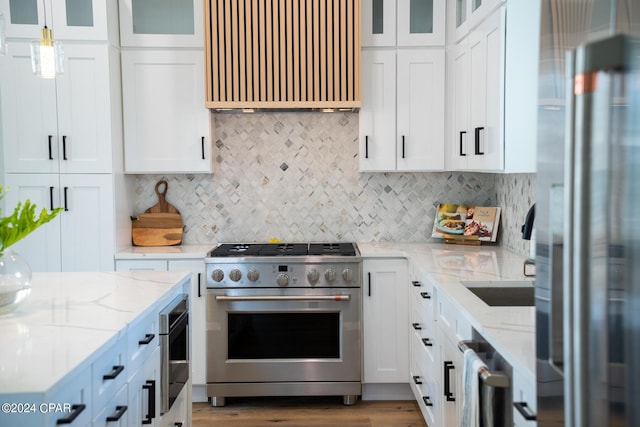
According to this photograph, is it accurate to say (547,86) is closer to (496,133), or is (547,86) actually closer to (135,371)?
(135,371)

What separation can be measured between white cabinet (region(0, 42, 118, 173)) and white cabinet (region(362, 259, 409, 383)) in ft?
5.97

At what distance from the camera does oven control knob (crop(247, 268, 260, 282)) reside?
400 cm

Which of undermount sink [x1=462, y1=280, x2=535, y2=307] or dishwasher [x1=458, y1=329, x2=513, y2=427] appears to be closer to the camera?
dishwasher [x1=458, y1=329, x2=513, y2=427]

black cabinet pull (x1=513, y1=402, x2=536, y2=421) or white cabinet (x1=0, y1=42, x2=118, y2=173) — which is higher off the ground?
white cabinet (x1=0, y1=42, x2=118, y2=173)

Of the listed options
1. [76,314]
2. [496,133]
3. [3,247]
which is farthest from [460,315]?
[3,247]

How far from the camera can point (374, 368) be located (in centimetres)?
415

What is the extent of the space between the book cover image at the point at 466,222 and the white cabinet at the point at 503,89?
668mm

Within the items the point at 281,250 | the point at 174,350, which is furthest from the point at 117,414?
the point at 281,250

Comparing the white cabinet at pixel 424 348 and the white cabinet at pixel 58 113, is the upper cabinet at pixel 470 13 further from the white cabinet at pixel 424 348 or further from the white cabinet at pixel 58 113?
the white cabinet at pixel 58 113

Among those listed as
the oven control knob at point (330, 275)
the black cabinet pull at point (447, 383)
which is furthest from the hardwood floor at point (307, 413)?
the black cabinet pull at point (447, 383)

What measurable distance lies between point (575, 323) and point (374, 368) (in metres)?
3.23

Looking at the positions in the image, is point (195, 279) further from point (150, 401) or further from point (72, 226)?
point (150, 401)

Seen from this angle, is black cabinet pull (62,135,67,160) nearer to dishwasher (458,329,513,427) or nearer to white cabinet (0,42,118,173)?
white cabinet (0,42,118,173)

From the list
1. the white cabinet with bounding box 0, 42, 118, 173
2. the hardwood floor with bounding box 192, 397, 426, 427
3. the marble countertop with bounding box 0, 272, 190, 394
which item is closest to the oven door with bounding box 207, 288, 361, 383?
the hardwood floor with bounding box 192, 397, 426, 427
